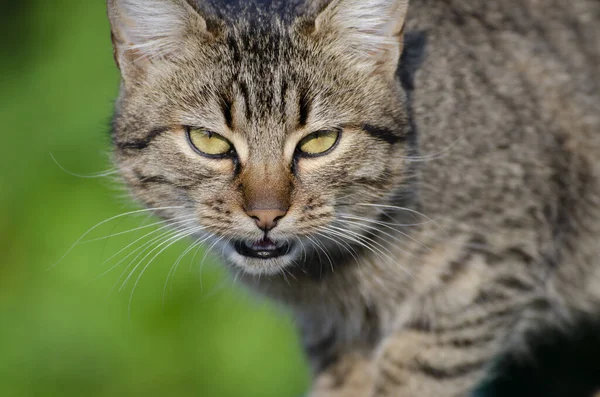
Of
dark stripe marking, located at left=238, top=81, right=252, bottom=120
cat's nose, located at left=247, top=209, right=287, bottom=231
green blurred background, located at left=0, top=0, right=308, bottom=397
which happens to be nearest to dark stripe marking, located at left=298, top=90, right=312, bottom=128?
dark stripe marking, located at left=238, top=81, right=252, bottom=120

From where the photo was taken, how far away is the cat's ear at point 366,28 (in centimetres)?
240

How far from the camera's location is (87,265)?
4.44 m

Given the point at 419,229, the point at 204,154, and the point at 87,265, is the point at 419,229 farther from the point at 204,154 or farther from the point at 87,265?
the point at 87,265

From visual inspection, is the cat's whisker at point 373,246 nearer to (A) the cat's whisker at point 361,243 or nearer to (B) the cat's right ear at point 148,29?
(A) the cat's whisker at point 361,243

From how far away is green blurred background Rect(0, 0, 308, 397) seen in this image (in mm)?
4211

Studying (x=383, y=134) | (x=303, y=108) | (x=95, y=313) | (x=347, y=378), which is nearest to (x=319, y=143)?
(x=303, y=108)

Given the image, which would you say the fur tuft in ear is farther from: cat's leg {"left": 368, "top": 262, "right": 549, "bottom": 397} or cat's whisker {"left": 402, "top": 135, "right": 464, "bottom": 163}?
cat's leg {"left": 368, "top": 262, "right": 549, "bottom": 397}

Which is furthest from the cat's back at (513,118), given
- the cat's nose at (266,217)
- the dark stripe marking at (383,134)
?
the cat's nose at (266,217)

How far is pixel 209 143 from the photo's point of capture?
238 centimetres

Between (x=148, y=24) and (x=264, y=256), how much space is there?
2.56 ft

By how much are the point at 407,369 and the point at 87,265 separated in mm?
2249

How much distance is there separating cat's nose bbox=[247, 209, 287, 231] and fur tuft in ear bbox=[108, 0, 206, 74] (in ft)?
1.98

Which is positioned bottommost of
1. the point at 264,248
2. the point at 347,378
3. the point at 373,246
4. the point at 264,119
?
the point at 347,378

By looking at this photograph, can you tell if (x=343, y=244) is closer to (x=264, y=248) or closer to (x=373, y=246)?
(x=373, y=246)
